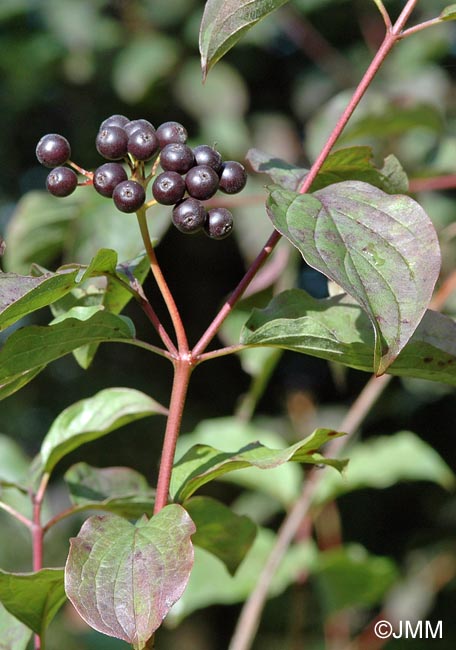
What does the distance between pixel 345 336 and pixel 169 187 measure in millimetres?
187

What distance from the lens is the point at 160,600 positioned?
0.57 metres

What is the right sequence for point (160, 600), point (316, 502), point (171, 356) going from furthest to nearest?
point (316, 502) < point (171, 356) < point (160, 600)

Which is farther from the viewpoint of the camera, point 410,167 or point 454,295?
point 410,167

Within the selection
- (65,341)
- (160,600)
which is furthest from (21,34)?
(160,600)

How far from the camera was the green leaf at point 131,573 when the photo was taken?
22.6 inches

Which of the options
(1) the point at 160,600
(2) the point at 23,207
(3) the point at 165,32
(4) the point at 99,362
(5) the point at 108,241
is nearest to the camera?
(1) the point at 160,600

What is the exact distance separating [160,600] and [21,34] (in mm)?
2710

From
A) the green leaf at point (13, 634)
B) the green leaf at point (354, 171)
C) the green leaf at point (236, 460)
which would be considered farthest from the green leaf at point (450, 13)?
the green leaf at point (13, 634)

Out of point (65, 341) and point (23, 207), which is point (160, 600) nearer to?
point (65, 341)

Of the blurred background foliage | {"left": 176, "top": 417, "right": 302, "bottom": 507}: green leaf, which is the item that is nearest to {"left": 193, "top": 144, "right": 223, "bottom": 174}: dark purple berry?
{"left": 176, "top": 417, "right": 302, "bottom": 507}: green leaf

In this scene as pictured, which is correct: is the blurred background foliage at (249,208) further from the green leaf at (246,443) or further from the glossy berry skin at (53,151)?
the glossy berry skin at (53,151)

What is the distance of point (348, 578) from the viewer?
66.7 inches

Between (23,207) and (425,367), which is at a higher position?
(425,367)

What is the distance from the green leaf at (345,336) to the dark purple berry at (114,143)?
18 cm
